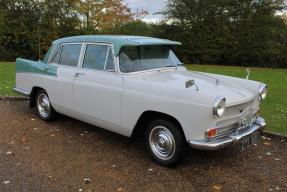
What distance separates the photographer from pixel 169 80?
5254 millimetres

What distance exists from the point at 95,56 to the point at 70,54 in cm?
81

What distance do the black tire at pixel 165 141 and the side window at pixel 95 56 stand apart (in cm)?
137

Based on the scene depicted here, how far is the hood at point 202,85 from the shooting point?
475 centimetres

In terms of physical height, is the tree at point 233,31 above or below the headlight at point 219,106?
above

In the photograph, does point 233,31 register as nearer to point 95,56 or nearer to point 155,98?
point 95,56

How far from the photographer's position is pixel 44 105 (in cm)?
730

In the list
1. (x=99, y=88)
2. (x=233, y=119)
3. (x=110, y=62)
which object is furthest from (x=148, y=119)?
(x=233, y=119)

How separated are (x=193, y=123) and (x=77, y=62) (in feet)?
8.77

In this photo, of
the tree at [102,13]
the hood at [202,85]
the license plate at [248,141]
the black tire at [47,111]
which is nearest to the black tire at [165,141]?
the hood at [202,85]

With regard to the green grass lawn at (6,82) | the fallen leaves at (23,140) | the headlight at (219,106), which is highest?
the headlight at (219,106)

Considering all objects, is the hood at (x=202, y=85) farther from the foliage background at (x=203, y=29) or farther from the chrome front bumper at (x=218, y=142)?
the foliage background at (x=203, y=29)

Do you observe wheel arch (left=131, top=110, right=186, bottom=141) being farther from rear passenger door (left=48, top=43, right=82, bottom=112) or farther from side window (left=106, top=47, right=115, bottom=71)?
rear passenger door (left=48, top=43, right=82, bottom=112)

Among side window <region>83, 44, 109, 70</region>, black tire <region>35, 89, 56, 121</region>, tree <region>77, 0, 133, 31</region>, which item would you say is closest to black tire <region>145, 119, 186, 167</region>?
side window <region>83, 44, 109, 70</region>

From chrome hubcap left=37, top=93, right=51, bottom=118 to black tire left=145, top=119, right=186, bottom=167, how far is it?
2.70 m
